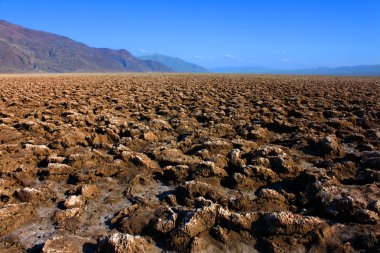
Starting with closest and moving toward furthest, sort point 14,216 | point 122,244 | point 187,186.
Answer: point 122,244
point 14,216
point 187,186

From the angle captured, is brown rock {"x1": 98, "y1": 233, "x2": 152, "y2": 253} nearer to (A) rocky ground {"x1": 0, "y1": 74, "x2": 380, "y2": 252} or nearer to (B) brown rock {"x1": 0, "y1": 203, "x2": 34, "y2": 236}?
(A) rocky ground {"x1": 0, "y1": 74, "x2": 380, "y2": 252}

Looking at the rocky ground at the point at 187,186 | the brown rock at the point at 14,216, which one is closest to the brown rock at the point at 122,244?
the rocky ground at the point at 187,186

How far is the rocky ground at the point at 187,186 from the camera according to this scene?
9.09ft

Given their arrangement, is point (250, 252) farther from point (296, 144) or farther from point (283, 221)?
point (296, 144)

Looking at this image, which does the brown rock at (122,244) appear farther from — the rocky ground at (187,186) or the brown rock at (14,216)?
the brown rock at (14,216)

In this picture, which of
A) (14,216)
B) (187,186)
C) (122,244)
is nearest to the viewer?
(122,244)

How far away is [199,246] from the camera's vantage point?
2664 mm

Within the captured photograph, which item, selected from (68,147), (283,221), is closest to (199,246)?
(283,221)

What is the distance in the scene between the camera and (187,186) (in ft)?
11.9

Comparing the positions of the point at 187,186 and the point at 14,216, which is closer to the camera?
the point at 14,216

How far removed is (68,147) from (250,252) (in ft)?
11.4

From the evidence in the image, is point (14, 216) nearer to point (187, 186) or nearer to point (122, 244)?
point (122, 244)

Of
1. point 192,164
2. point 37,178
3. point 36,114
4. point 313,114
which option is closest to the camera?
point 37,178

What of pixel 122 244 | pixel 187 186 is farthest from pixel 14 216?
pixel 187 186
